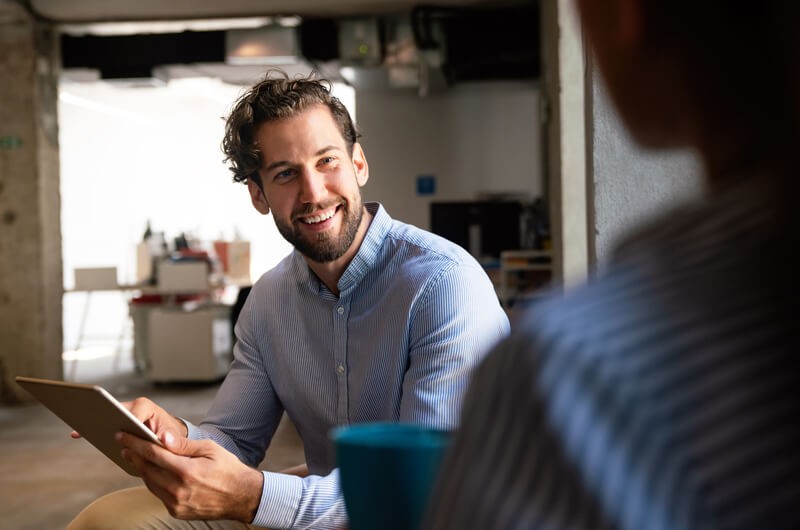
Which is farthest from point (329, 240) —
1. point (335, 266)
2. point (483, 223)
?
point (483, 223)

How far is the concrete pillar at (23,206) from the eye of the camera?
6949mm

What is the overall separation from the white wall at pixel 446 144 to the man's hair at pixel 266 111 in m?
7.49

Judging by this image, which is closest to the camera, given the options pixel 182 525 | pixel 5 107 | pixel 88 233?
pixel 182 525

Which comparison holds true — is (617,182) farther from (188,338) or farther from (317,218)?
(188,338)

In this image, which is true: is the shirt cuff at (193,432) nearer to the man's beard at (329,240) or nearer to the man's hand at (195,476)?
the man's hand at (195,476)

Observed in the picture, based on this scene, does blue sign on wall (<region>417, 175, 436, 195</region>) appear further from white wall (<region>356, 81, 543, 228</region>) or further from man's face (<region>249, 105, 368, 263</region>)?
man's face (<region>249, 105, 368, 263</region>)

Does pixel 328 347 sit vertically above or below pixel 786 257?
below

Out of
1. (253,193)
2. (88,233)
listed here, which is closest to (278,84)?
(253,193)

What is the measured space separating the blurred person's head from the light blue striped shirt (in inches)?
46.4

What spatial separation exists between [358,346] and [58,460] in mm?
3877

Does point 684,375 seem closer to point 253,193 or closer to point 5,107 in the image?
point 253,193

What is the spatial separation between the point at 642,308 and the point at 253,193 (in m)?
1.75

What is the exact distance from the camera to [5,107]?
274 inches

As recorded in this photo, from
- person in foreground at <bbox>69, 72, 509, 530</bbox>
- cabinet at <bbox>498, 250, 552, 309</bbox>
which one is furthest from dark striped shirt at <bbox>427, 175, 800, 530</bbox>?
cabinet at <bbox>498, 250, 552, 309</bbox>
